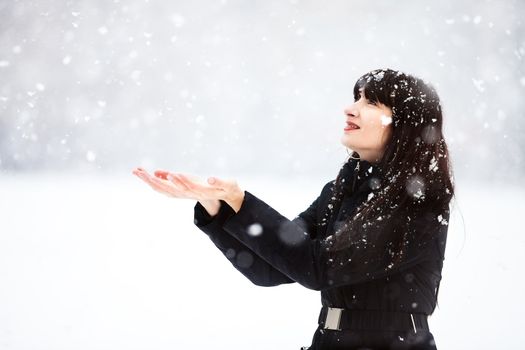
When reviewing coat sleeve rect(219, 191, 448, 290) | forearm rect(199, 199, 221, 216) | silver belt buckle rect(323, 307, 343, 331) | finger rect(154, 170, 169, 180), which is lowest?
silver belt buckle rect(323, 307, 343, 331)

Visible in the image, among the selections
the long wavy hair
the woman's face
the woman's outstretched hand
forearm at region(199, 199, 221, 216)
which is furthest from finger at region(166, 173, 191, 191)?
the woman's face

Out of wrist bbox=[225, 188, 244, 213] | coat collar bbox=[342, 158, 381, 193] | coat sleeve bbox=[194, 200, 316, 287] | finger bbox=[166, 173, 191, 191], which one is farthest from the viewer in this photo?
coat collar bbox=[342, 158, 381, 193]

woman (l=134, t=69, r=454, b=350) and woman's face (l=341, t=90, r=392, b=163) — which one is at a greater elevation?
woman's face (l=341, t=90, r=392, b=163)

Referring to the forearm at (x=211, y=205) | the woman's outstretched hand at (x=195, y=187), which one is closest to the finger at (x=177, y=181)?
the woman's outstretched hand at (x=195, y=187)

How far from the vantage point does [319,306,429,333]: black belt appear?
1505 millimetres

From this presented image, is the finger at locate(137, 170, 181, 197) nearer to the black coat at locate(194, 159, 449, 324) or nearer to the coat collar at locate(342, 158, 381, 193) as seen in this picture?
the black coat at locate(194, 159, 449, 324)

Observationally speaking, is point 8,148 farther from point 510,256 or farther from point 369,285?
point 369,285

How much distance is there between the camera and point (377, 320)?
151 cm

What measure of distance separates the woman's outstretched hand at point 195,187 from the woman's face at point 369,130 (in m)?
0.50

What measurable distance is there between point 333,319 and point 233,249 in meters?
0.38

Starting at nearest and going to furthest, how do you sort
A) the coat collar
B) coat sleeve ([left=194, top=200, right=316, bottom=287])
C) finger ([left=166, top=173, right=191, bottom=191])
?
finger ([left=166, top=173, right=191, bottom=191]) < coat sleeve ([left=194, top=200, right=316, bottom=287]) < the coat collar

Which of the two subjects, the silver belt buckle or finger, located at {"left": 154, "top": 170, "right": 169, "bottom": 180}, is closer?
finger, located at {"left": 154, "top": 170, "right": 169, "bottom": 180}

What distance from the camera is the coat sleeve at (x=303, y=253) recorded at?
52.3 inches

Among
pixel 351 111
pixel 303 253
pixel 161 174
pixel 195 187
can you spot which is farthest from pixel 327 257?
pixel 351 111
